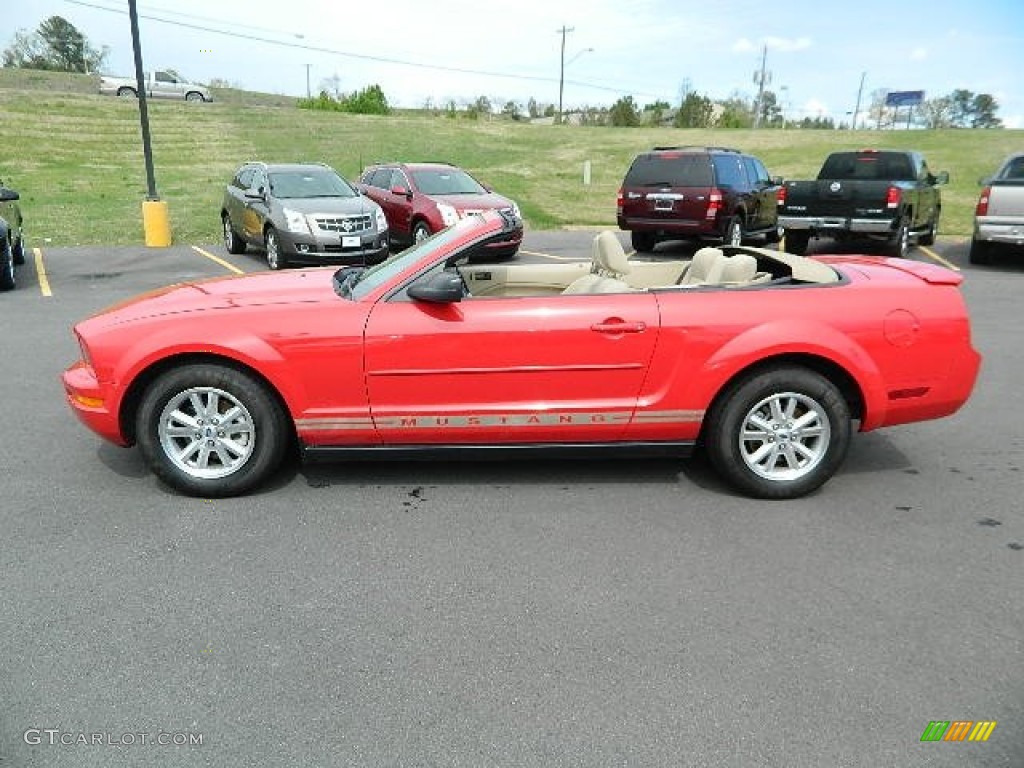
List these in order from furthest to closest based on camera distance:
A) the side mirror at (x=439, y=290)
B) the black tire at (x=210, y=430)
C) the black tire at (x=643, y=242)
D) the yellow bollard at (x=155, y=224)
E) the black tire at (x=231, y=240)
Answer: the yellow bollard at (x=155, y=224) < the black tire at (x=643, y=242) < the black tire at (x=231, y=240) < the black tire at (x=210, y=430) < the side mirror at (x=439, y=290)

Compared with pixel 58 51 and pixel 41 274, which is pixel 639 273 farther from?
pixel 58 51

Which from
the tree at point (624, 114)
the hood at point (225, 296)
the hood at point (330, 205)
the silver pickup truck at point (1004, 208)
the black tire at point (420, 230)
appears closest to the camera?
the hood at point (225, 296)

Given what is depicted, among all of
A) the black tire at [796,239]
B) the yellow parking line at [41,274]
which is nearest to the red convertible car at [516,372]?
the yellow parking line at [41,274]

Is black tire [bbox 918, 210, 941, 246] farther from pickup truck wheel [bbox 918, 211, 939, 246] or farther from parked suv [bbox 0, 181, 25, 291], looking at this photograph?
parked suv [bbox 0, 181, 25, 291]

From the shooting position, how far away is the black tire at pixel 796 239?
13.8 meters

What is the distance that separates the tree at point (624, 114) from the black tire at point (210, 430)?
223ft

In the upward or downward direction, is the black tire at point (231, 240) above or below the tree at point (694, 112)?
below

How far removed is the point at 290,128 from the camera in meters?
40.1

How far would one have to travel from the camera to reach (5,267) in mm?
9930

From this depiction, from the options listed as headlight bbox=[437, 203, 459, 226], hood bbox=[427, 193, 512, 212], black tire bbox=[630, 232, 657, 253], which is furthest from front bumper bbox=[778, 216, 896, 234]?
headlight bbox=[437, 203, 459, 226]

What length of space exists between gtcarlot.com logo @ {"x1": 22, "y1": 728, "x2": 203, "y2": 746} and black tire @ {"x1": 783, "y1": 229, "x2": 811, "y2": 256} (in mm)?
13114

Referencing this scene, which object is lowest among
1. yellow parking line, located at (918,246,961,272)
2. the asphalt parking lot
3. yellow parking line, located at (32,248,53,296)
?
yellow parking line, located at (32,248,53,296)

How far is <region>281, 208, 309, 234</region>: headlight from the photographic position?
11.6 m

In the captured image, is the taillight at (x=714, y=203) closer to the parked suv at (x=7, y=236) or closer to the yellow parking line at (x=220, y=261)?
the yellow parking line at (x=220, y=261)
